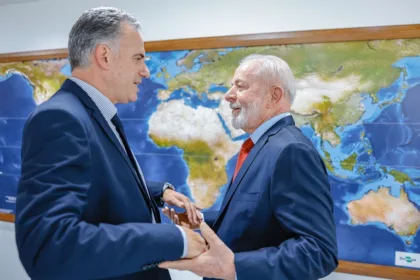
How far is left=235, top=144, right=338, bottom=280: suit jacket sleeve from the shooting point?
1.04 m

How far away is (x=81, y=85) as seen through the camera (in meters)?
1.08

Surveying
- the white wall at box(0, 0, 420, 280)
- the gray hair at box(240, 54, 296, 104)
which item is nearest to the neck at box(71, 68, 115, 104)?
the gray hair at box(240, 54, 296, 104)

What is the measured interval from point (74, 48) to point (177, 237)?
24.8 inches

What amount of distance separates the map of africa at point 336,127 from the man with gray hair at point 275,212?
26.8 inches

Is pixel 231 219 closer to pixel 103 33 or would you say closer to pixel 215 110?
pixel 103 33

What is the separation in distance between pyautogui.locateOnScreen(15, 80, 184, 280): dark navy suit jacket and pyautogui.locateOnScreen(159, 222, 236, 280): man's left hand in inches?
3.3

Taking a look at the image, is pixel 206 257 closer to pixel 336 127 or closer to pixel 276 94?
pixel 276 94

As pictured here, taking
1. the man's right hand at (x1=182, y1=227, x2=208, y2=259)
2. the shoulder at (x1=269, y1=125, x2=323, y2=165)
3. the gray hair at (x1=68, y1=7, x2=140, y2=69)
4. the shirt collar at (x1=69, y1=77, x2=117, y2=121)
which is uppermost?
the gray hair at (x1=68, y1=7, x2=140, y2=69)

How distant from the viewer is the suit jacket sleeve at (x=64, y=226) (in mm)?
801

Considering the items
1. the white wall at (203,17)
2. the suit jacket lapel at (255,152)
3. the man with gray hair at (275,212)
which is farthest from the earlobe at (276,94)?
the white wall at (203,17)

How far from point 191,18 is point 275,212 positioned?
1652mm

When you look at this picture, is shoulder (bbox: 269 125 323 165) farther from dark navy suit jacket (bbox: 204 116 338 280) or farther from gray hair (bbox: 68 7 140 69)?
gray hair (bbox: 68 7 140 69)

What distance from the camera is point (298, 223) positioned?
1065 mm

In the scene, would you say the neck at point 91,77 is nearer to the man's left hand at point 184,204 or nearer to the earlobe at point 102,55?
the earlobe at point 102,55
